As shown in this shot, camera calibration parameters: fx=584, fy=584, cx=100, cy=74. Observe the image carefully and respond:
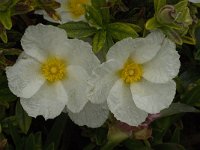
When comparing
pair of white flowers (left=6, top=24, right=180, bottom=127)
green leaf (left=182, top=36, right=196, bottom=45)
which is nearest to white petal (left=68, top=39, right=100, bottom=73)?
pair of white flowers (left=6, top=24, right=180, bottom=127)

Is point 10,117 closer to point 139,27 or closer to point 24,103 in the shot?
point 24,103

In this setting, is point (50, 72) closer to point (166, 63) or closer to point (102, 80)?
point (102, 80)

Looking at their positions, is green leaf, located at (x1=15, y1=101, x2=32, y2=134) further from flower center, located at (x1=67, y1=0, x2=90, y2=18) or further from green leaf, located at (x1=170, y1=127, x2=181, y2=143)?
green leaf, located at (x1=170, y1=127, x2=181, y2=143)

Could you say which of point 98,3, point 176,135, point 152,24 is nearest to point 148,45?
point 152,24

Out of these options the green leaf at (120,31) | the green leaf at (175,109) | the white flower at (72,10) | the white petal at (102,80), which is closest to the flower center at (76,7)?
the white flower at (72,10)

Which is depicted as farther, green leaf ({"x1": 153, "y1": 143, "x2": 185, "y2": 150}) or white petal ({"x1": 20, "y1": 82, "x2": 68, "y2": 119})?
green leaf ({"x1": 153, "y1": 143, "x2": 185, "y2": 150})
